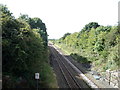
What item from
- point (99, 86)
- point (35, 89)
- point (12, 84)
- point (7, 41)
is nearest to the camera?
point (12, 84)

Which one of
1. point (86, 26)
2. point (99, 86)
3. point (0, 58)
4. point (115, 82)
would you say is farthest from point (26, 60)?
point (86, 26)

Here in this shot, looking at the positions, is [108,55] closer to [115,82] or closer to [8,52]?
[115,82]

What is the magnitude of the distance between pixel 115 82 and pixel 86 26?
4136cm

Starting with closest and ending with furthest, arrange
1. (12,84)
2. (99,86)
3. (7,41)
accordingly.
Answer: (12,84)
(7,41)
(99,86)

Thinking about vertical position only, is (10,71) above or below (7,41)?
below

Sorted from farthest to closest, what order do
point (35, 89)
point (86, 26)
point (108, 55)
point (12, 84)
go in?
1. point (86, 26)
2. point (108, 55)
3. point (35, 89)
4. point (12, 84)

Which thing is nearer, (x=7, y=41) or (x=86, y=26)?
(x=7, y=41)

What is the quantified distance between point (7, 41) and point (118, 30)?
58.2ft

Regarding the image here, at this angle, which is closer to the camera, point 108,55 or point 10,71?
point 10,71

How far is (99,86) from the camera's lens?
58.0 feet

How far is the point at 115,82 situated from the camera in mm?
18328

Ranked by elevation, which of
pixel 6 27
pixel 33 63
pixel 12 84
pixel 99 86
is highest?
pixel 6 27

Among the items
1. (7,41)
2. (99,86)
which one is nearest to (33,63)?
(7,41)

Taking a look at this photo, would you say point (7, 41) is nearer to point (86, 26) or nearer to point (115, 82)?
point (115, 82)
